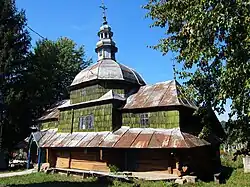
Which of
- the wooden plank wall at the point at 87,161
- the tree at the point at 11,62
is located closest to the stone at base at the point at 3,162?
the tree at the point at 11,62

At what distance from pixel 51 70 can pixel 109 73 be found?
1506 centimetres

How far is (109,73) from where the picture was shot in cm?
2380

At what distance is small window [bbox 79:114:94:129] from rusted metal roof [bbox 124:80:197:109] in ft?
10.0

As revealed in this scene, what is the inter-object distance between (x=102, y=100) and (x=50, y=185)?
25.0 feet

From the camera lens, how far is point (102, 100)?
21797 mm

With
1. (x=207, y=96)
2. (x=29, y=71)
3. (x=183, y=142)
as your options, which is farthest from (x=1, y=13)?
(x=207, y=96)

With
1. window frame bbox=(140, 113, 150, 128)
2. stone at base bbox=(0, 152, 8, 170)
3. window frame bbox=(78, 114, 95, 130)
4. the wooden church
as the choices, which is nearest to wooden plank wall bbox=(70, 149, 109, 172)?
the wooden church

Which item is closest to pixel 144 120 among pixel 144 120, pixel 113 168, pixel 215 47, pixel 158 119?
pixel 144 120

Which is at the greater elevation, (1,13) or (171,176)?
(1,13)

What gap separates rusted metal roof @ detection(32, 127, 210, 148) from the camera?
17.2 metres

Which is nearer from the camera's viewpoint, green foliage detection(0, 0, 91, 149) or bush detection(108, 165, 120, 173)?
bush detection(108, 165, 120, 173)

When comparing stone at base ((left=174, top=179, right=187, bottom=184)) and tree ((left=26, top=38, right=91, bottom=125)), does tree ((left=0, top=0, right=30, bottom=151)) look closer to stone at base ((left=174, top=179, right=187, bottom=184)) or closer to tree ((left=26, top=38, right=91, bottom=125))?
tree ((left=26, top=38, right=91, bottom=125))

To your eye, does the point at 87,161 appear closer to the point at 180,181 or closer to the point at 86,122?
the point at 86,122

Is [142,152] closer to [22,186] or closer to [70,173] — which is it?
[70,173]
